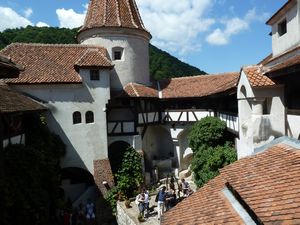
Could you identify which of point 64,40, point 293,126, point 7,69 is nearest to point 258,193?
point 7,69

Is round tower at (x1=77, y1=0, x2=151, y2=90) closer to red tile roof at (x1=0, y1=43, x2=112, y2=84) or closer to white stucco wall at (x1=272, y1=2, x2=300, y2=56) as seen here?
red tile roof at (x1=0, y1=43, x2=112, y2=84)

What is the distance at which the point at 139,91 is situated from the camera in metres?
24.0

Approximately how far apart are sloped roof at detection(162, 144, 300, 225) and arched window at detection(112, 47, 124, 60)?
17413mm

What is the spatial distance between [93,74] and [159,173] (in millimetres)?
9160

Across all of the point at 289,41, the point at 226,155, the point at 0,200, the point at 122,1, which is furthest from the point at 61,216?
the point at 122,1

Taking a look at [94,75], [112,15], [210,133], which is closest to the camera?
[210,133]

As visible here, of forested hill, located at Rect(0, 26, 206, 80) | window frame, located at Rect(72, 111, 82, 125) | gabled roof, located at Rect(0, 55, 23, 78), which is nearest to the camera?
gabled roof, located at Rect(0, 55, 23, 78)

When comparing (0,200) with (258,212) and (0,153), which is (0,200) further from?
(258,212)

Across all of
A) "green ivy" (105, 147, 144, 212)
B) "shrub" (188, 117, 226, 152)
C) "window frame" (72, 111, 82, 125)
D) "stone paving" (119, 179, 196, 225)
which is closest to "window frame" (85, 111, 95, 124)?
"window frame" (72, 111, 82, 125)

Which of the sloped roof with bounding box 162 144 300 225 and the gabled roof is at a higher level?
the gabled roof

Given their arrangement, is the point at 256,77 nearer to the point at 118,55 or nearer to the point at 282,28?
the point at 282,28

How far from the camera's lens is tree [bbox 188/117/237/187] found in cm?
1702

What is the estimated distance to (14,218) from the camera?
12492 millimetres

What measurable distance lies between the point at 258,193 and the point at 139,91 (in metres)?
18.3
